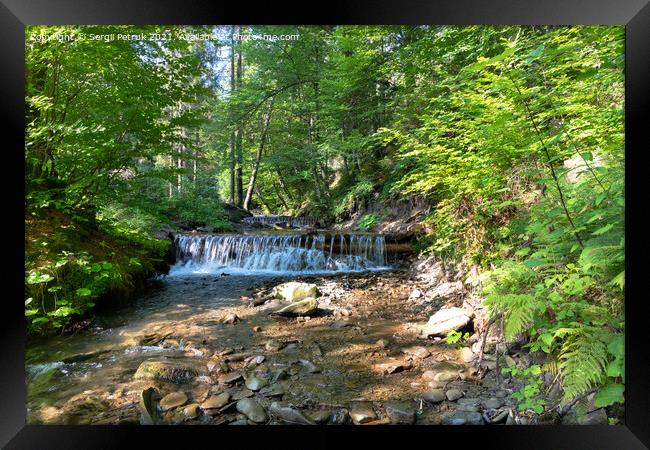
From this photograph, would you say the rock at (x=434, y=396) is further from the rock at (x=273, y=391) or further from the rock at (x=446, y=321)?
the rock at (x=273, y=391)

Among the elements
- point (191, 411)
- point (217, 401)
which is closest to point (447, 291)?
point (217, 401)

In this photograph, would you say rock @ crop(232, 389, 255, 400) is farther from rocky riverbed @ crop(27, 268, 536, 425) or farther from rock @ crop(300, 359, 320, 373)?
rock @ crop(300, 359, 320, 373)

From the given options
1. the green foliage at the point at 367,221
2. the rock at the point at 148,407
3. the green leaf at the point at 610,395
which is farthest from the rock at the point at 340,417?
the green foliage at the point at 367,221

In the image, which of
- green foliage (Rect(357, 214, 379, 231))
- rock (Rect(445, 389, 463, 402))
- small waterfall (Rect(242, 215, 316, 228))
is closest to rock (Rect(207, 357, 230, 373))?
rock (Rect(445, 389, 463, 402))

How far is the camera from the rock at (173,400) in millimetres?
1632

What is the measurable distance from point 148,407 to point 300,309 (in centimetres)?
152

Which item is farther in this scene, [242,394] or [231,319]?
[231,319]

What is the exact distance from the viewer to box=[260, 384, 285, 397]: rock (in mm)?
1781

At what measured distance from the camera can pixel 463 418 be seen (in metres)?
1.59

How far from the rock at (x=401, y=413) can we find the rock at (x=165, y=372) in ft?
4.12

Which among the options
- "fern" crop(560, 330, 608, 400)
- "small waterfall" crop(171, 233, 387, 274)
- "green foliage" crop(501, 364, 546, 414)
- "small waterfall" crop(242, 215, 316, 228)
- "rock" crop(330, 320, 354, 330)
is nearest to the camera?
"fern" crop(560, 330, 608, 400)

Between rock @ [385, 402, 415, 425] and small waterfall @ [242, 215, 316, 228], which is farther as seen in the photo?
small waterfall @ [242, 215, 316, 228]

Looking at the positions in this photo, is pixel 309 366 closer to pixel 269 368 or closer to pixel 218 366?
pixel 269 368
